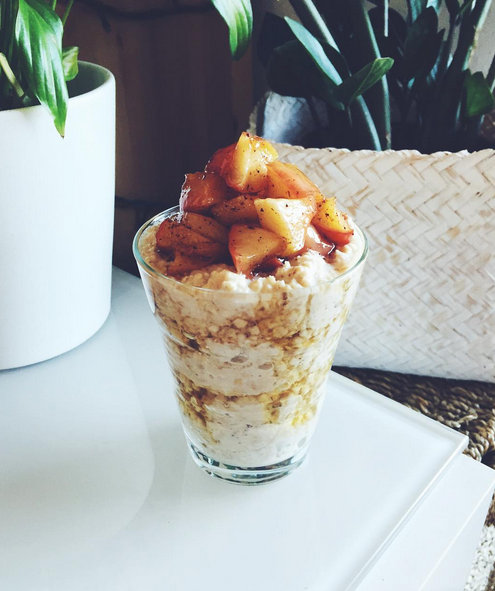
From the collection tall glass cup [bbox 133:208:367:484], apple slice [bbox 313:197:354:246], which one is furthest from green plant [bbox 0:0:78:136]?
apple slice [bbox 313:197:354:246]

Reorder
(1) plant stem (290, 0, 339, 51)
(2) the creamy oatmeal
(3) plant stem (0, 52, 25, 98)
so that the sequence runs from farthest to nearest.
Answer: (1) plant stem (290, 0, 339, 51), (3) plant stem (0, 52, 25, 98), (2) the creamy oatmeal

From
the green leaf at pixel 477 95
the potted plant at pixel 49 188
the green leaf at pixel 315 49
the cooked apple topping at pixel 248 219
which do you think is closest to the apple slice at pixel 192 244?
the cooked apple topping at pixel 248 219

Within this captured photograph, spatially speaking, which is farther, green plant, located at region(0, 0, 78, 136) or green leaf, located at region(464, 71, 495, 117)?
green leaf, located at region(464, 71, 495, 117)

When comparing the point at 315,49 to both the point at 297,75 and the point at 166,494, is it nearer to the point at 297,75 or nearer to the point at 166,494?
the point at 297,75

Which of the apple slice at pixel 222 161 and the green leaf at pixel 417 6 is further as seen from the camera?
the green leaf at pixel 417 6

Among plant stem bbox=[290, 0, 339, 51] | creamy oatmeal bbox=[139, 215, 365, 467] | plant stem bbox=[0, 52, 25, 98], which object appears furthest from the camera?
plant stem bbox=[290, 0, 339, 51]

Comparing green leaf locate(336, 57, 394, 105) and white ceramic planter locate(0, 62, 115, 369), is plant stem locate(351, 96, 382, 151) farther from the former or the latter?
white ceramic planter locate(0, 62, 115, 369)

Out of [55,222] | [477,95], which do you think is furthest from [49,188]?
[477,95]

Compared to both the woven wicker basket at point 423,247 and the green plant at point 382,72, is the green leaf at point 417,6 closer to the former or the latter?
the green plant at point 382,72
